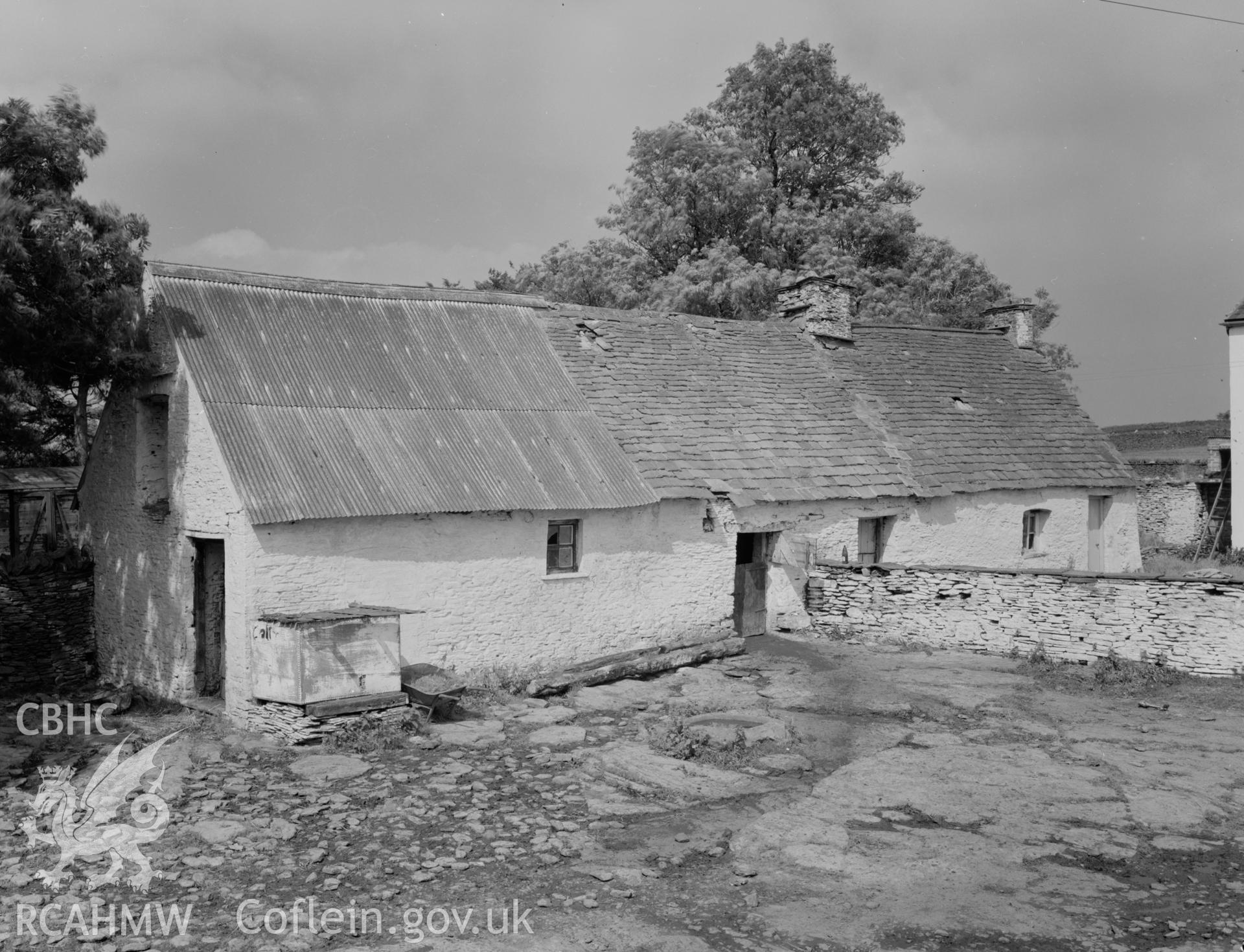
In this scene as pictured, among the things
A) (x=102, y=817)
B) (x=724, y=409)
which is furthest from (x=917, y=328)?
(x=102, y=817)

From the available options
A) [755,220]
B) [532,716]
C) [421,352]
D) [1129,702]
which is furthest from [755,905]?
[755,220]

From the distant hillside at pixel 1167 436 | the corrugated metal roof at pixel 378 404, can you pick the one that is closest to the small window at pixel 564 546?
the corrugated metal roof at pixel 378 404

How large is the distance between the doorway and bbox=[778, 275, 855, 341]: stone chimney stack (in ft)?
21.9

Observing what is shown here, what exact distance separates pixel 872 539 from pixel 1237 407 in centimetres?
1314

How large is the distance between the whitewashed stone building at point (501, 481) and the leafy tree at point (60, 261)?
3.05 feet

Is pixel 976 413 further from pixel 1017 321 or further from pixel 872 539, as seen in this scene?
pixel 1017 321

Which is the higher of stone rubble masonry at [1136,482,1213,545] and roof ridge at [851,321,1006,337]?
roof ridge at [851,321,1006,337]

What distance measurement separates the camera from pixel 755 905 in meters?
7.07

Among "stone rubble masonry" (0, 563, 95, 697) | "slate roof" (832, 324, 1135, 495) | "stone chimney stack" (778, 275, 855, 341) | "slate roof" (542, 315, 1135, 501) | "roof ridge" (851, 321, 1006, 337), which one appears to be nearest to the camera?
"stone rubble masonry" (0, 563, 95, 697)

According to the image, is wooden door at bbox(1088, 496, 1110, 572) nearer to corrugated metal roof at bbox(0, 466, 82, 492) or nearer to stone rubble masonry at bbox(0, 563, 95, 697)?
stone rubble masonry at bbox(0, 563, 95, 697)

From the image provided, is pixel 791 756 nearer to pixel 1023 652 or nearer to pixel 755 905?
pixel 755 905

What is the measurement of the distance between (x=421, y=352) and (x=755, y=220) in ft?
53.2

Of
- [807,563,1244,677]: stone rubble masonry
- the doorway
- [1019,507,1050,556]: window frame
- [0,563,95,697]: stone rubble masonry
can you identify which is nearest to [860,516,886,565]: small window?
[807,563,1244,677]: stone rubble masonry

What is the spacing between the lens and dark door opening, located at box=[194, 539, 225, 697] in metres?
13.5
